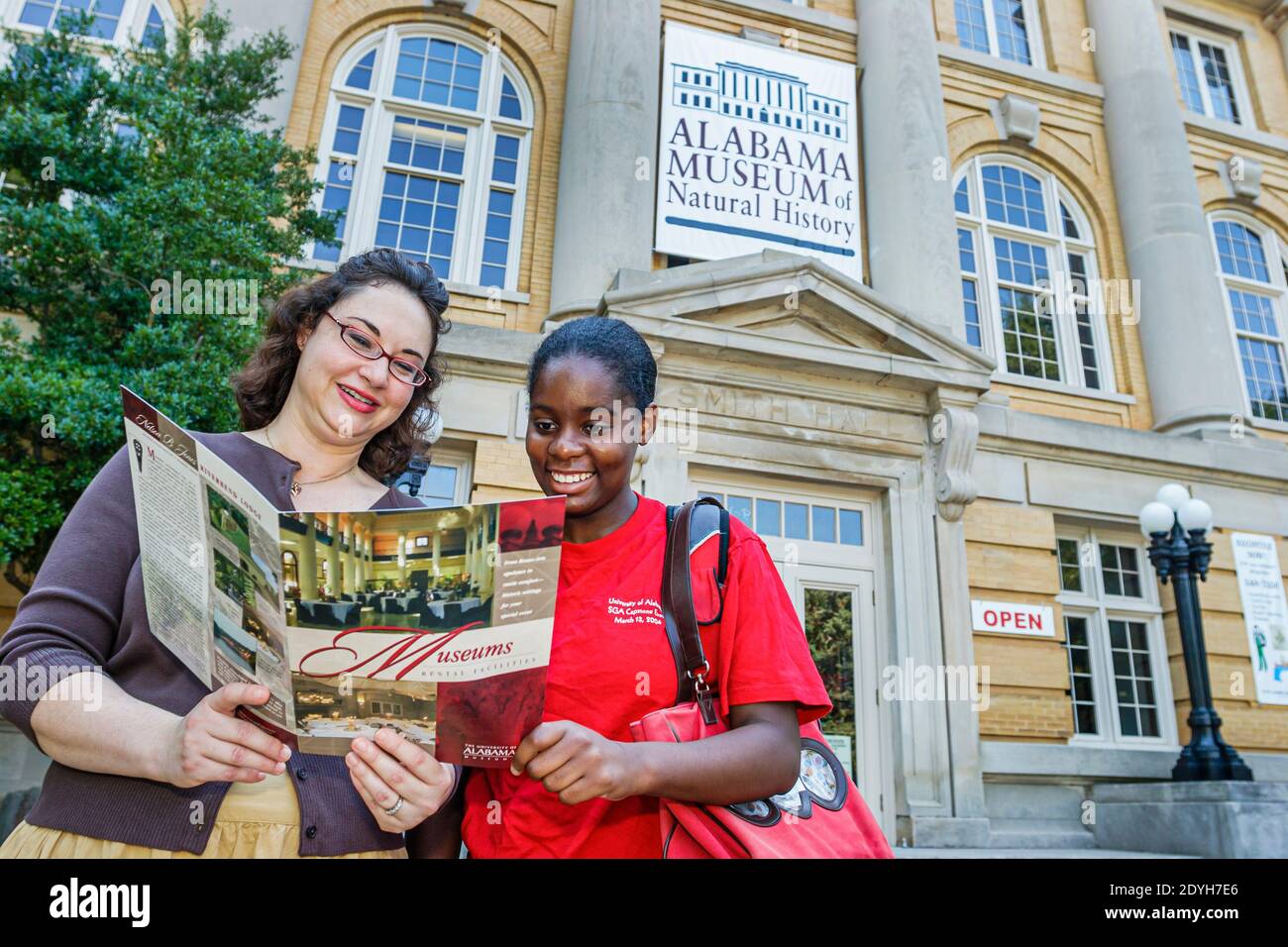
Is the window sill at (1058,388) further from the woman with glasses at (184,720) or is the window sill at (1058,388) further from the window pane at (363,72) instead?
the woman with glasses at (184,720)

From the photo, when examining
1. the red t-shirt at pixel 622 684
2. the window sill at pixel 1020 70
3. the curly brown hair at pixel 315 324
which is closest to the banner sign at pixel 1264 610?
the window sill at pixel 1020 70

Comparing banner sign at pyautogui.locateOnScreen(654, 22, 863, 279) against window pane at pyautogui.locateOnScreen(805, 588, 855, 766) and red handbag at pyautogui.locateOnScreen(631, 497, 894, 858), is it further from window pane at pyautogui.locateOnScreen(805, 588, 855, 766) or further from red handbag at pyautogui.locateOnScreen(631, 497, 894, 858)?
red handbag at pyautogui.locateOnScreen(631, 497, 894, 858)

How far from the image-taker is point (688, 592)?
1.73 meters

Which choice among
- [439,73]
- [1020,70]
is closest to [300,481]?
[439,73]

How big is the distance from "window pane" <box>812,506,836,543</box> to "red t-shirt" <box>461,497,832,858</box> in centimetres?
771

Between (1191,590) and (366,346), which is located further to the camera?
(1191,590)

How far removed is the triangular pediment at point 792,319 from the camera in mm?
8609

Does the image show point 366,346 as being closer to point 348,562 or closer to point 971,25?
point 348,562

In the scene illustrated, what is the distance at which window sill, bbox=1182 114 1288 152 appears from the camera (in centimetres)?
1352

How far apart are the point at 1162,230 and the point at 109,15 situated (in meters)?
14.6

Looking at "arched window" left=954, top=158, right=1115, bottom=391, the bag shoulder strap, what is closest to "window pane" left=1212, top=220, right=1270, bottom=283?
"arched window" left=954, top=158, right=1115, bottom=391
